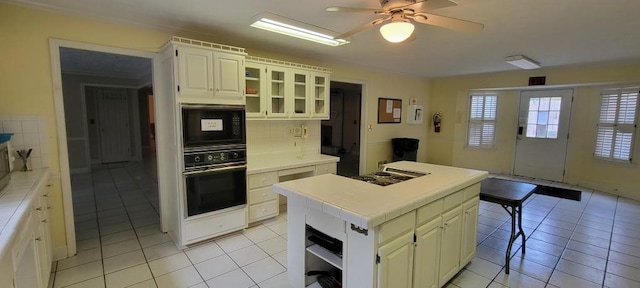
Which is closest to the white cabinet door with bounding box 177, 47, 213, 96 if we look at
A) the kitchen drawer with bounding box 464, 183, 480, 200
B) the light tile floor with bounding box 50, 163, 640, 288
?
the light tile floor with bounding box 50, 163, 640, 288

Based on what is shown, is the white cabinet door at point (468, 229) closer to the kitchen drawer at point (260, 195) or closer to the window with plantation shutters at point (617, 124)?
the kitchen drawer at point (260, 195)

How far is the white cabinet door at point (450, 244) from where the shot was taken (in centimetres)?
215

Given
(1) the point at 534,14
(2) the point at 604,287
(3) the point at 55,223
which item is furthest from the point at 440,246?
(3) the point at 55,223

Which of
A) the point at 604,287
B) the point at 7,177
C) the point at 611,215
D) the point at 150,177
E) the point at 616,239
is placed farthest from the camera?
the point at 150,177

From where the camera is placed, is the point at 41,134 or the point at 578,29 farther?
the point at 578,29

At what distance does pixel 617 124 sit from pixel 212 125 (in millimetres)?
6593

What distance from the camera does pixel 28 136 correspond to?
247 centimetres

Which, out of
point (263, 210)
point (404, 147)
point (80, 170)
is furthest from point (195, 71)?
point (80, 170)

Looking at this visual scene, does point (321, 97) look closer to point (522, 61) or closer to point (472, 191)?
point (472, 191)

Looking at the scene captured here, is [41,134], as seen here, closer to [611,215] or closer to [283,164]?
[283,164]

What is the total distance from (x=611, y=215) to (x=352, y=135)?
6.19m

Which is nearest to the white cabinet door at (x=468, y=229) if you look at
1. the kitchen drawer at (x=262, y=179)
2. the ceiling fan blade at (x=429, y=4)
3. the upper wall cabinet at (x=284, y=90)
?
the ceiling fan blade at (x=429, y=4)

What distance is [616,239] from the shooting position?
3.25 m

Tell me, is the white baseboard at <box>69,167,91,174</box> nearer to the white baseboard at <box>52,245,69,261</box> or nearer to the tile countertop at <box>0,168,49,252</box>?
the white baseboard at <box>52,245,69,261</box>
